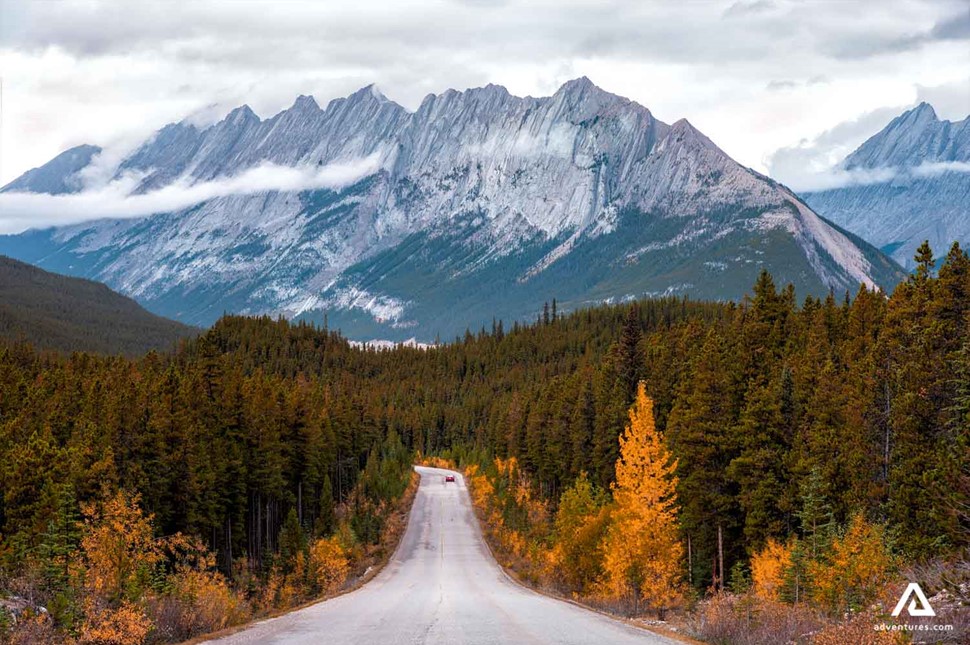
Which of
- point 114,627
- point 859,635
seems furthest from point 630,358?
point 114,627

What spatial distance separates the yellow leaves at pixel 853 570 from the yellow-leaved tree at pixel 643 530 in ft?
26.4

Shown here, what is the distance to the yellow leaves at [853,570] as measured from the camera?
24.7 meters

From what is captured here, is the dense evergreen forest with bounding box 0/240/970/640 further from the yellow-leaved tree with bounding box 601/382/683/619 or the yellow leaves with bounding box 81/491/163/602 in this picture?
the yellow-leaved tree with bounding box 601/382/683/619

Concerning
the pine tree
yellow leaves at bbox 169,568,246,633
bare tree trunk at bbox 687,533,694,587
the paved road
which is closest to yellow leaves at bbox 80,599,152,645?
the paved road

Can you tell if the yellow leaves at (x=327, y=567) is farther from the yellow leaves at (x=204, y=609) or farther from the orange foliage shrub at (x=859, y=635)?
the orange foliage shrub at (x=859, y=635)

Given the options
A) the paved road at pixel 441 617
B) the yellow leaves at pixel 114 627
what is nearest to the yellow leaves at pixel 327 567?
the paved road at pixel 441 617

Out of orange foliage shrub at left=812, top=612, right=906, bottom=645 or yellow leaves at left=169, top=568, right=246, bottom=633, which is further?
yellow leaves at left=169, top=568, right=246, bottom=633

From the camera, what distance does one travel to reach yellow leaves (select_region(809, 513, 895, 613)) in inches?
971

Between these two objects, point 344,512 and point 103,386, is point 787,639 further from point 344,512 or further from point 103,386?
point 344,512

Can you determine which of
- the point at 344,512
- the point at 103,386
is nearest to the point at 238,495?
the point at 103,386

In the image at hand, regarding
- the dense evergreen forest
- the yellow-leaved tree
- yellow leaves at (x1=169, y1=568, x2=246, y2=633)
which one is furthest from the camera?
the dense evergreen forest

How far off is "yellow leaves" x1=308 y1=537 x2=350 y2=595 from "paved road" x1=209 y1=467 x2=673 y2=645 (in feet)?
8.59

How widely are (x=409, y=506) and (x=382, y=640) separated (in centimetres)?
8652

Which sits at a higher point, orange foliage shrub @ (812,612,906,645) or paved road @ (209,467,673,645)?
orange foliage shrub @ (812,612,906,645)
